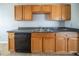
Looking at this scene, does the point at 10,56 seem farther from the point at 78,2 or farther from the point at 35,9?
the point at 78,2

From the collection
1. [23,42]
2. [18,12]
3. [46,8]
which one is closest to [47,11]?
[46,8]

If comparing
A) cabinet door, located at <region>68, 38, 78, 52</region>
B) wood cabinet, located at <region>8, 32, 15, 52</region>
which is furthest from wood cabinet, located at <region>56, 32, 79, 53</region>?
wood cabinet, located at <region>8, 32, 15, 52</region>

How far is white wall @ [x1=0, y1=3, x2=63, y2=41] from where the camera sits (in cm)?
160

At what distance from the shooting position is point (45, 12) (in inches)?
68.1

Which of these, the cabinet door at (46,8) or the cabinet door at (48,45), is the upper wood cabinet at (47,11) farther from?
the cabinet door at (48,45)

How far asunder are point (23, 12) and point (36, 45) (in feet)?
1.42

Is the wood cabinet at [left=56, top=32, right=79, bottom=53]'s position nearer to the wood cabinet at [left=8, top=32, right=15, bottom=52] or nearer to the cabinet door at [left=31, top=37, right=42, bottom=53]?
the cabinet door at [left=31, top=37, right=42, bottom=53]

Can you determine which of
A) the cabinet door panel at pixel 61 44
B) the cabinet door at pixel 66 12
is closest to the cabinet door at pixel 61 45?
the cabinet door panel at pixel 61 44

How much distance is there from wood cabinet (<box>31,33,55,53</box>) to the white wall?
0.14 metres

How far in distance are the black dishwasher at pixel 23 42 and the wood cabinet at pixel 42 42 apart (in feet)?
0.20

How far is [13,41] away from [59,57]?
0.56 meters

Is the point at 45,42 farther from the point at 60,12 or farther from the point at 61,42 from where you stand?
the point at 60,12

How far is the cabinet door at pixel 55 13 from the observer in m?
1.63

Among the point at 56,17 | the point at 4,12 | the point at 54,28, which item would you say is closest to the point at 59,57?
the point at 54,28
